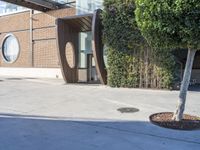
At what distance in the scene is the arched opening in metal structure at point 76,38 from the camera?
15.2 metres

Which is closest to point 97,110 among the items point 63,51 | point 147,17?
point 147,17

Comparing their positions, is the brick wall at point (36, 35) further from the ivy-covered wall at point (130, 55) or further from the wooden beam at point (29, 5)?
the ivy-covered wall at point (130, 55)

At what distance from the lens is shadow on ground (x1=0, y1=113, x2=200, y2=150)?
18.5 feet

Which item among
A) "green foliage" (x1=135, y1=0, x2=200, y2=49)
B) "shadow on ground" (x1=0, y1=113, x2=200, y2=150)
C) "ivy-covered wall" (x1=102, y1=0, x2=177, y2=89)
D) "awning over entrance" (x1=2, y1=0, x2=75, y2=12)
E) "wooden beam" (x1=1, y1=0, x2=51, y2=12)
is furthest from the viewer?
"awning over entrance" (x1=2, y1=0, x2=75, y2=12)

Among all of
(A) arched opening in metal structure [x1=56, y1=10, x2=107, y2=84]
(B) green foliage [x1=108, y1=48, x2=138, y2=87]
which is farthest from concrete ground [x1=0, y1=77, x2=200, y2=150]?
(A) arched opening in metal structure [x1=56, y1=10, x2=107, y2=84]

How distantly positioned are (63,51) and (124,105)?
8.05 m

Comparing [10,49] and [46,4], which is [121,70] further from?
[10,49]

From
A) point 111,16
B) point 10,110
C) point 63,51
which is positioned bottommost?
point 10,110

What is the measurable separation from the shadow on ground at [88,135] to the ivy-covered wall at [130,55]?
666cm

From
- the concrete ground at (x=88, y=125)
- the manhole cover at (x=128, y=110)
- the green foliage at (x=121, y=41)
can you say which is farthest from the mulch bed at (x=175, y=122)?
the green foliage at (x=121, y=41)

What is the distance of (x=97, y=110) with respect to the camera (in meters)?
9.09

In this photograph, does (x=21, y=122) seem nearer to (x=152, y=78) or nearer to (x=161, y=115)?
(x=161, y=115)

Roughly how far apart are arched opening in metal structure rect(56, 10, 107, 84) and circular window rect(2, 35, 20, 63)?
9.21 m

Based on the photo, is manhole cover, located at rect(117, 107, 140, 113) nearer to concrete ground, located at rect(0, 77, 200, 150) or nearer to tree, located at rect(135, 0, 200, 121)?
concrete ground, located at rect(0, 77, 200, 150)
